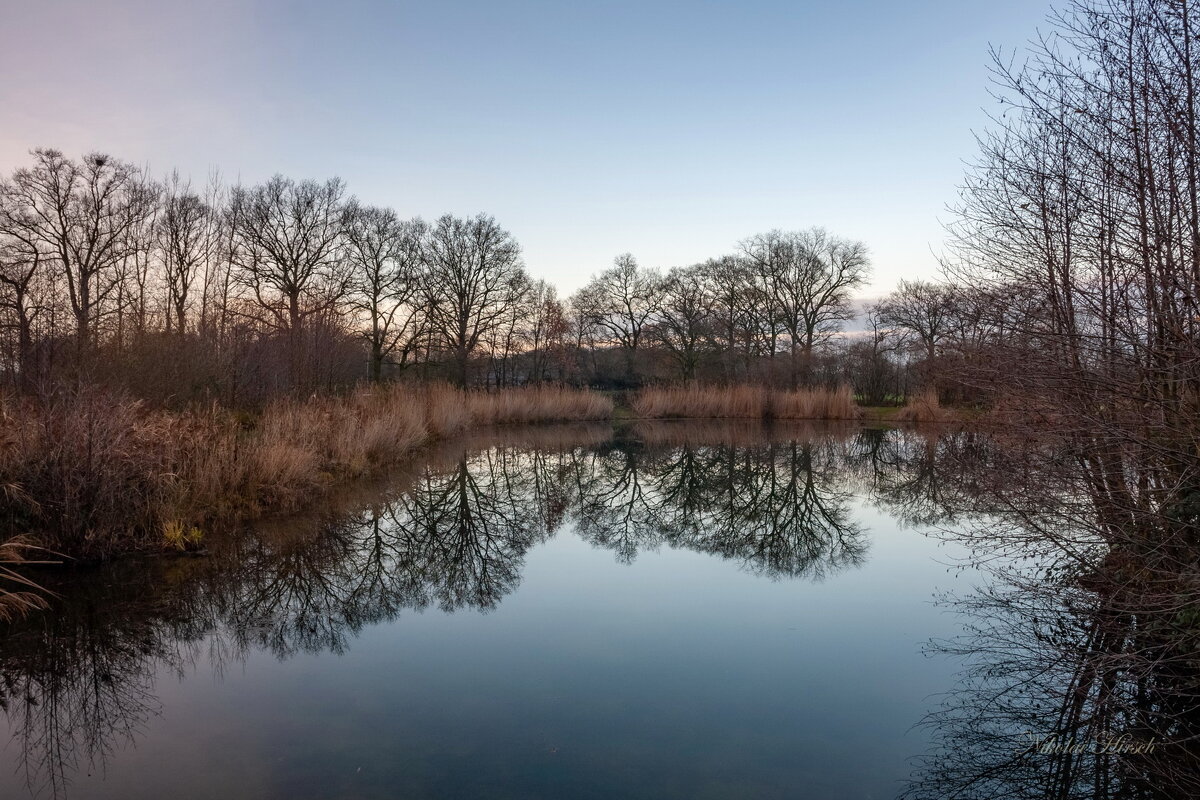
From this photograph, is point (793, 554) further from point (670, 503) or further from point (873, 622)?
point (670, 503)

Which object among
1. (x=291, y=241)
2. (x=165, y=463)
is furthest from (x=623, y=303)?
(x=165, y=463)

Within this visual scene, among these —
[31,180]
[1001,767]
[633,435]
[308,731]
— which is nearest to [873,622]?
[1001,767]

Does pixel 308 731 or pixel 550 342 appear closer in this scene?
pixel 308 731

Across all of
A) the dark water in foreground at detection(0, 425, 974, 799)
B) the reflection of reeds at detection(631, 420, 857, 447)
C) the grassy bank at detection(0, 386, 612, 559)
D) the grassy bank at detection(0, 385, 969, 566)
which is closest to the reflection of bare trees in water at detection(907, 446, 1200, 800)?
the dark water in foreground at detection(0, 425, 974, 799)

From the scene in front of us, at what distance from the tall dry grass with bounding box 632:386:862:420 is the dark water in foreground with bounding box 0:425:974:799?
17.8m

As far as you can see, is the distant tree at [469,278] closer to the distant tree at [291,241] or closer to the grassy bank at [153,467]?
the distant tree at [291,241]

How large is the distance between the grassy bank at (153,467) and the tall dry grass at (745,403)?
53.8 ft

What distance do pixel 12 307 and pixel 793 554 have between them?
10.2m

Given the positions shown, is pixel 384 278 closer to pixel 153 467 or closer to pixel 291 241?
pixel 291 241

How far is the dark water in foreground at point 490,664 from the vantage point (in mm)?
3428

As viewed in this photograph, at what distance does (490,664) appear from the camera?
4.82 m

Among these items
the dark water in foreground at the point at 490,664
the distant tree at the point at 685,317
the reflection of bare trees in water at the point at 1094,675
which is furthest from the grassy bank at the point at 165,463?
the distant tree at the point at 685,317

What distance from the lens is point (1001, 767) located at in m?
3.50

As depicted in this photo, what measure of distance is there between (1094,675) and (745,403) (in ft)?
76.9
